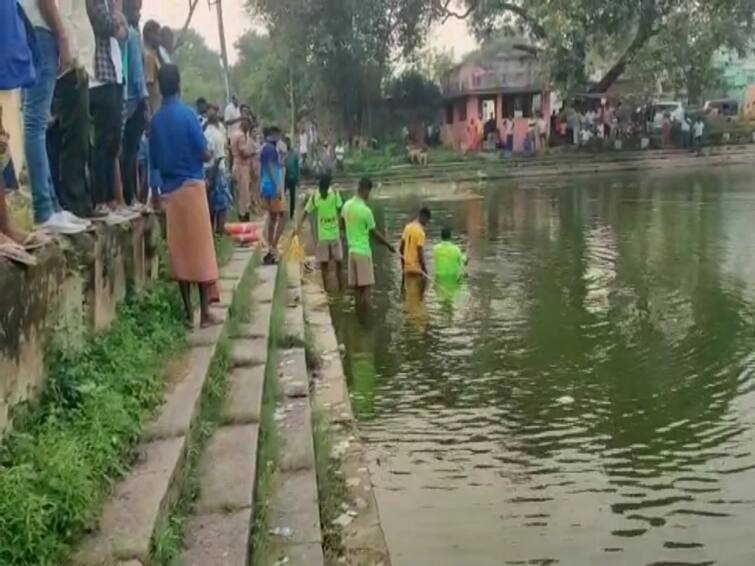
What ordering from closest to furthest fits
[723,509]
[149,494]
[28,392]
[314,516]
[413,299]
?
[149,494] < [28,392] < [314,516] < [723,509] < [413,299]

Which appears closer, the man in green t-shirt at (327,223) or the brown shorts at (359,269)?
the brown shorts at (359,269)

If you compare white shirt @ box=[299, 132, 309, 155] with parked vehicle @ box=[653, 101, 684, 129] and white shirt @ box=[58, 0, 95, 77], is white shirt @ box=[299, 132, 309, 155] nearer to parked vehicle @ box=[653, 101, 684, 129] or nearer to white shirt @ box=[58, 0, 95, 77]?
parked vehicle @ box=[653, 101, 684, 129]

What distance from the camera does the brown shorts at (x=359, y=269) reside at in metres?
10.7

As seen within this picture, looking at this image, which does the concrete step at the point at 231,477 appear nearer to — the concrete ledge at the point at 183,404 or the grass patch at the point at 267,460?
the grass patch at the point at 267,460

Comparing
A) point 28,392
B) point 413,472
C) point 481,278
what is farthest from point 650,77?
point 28,392

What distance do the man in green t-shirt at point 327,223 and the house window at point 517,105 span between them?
29587 mm

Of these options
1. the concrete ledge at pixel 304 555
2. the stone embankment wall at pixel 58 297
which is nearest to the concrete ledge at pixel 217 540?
the concrete ledge at pixel 304 555

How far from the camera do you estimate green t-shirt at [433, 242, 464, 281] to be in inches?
477

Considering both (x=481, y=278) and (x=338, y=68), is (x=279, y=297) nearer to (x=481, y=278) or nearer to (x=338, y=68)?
(x=481, y=278)

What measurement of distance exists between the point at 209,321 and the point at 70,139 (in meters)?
1.75

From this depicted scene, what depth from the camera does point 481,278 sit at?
498 inches

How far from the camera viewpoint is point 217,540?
12.2 feet

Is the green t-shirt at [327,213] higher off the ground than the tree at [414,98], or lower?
lower

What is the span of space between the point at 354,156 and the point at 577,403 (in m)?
30.4
